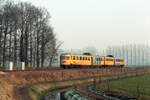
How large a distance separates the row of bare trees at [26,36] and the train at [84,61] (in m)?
9.27

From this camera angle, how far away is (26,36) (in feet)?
153

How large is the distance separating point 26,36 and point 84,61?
52.7 ft

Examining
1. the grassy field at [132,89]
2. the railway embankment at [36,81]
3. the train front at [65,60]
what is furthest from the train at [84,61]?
the grassy field at [132,89]

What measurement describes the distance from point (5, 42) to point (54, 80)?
54.1ft

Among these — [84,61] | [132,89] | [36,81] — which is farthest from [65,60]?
[132,89]

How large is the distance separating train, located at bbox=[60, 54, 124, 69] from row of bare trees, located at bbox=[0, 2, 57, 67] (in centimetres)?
927

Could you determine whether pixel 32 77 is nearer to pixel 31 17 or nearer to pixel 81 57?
pixel 81 57

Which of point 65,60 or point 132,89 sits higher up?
point 65,60

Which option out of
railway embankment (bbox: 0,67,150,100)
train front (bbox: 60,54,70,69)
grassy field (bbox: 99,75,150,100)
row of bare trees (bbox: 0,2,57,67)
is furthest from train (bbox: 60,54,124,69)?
grassy field (bbox: 99,75,150,100)

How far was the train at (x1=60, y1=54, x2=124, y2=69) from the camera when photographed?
135ft

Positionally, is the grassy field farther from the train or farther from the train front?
the train

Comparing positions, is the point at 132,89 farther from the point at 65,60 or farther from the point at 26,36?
the point at 26,36

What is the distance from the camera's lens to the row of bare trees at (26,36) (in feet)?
135

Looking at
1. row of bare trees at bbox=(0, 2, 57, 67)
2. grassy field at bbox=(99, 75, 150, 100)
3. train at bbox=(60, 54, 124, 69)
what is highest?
row of bare trees at bbox=(0, 2, 57, 67)
